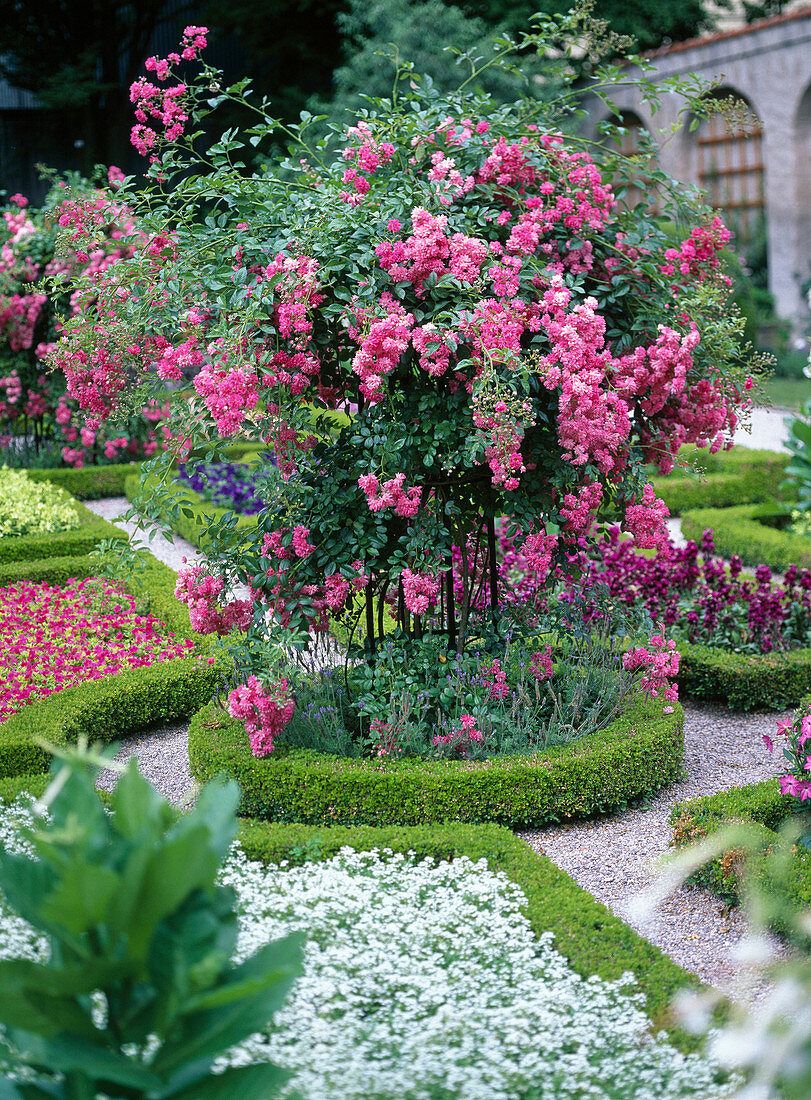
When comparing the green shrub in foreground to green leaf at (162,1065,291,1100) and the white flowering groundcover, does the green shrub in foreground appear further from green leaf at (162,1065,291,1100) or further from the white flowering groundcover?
the white flowering groundcover

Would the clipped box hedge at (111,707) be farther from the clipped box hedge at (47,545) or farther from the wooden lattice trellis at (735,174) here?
the wooden lattice trellis at (735,174)

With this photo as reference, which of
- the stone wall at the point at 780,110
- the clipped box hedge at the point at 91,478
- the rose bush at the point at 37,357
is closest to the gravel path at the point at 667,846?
the rose bush at the point at 37,357

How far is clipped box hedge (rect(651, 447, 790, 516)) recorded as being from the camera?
9445 millimetres

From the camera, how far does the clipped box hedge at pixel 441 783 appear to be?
3945 mm

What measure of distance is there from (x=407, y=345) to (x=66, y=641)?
3.15 m

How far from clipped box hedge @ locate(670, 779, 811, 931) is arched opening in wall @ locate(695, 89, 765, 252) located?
15646mm

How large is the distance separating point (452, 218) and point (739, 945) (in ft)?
8.82

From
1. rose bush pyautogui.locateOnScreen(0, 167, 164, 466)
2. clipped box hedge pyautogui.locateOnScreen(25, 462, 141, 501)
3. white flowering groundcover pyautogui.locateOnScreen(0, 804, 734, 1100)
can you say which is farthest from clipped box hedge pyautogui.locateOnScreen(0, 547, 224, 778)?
clipped box hedge pyautogui.locateOnScreen(25, 462, 141, 501)

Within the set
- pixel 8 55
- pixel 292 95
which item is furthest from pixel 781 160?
pixel 8 55

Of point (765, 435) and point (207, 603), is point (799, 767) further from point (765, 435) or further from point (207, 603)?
point (765, 435)

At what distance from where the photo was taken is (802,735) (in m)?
3.76

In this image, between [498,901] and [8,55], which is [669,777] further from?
[8,55]

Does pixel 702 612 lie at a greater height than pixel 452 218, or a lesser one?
lesser

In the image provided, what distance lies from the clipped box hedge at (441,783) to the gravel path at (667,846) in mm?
106
